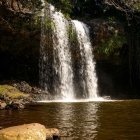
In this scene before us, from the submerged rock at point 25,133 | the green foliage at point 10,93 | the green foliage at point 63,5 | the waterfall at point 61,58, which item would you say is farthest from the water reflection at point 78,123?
the green foliage at point 63,5

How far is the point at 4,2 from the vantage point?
2812 cm

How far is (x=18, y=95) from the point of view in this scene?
27.8m

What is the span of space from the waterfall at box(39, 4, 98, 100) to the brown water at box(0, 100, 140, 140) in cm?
1287

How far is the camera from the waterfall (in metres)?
34.5

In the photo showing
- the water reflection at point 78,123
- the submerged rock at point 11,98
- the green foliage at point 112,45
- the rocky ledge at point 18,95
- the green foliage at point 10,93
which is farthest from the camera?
the green foliage at point 112,45

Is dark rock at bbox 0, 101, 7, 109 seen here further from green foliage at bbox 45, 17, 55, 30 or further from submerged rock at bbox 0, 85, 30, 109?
green foliage at bbox 45, 17, 55, 30

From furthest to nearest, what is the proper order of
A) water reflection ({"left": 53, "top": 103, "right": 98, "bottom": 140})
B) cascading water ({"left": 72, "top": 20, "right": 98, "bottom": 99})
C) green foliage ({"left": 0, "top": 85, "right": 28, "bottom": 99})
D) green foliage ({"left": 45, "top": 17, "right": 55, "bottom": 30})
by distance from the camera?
1. cascading water ({"left": 72, "top": 20, "right": 98, "bottom": 99})
2. green foliage ({"left": 45, "top": 17, "right": 55, "bottom": 30})
3. green foliage ({"left": 0, "top": 85, "right": 28, "bottom": 99})
4. water reflection ({"left": 53, "top": 103, "right": 98, "bottom": 140})

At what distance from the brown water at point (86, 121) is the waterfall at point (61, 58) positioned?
42.2 ft

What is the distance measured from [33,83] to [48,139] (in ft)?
72.4

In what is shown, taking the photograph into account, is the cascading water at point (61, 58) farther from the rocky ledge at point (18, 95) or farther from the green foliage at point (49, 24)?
the rocky ledge at point (18, 95)

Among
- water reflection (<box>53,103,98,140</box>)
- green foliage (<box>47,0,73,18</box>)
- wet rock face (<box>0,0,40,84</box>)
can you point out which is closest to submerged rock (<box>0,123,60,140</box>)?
water reflection (<box>53,103,98,140</box>)

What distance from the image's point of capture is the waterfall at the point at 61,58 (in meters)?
34.5

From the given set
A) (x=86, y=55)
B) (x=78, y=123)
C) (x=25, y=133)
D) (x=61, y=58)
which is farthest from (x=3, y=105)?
(x=86, y=55)

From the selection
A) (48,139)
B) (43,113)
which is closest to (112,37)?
(43,113)
